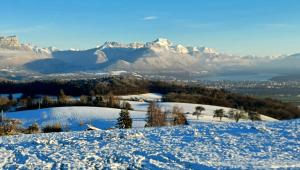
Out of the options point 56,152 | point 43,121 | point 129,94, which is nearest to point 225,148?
point 56,152

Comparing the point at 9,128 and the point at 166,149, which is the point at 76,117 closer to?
the point at 9,128

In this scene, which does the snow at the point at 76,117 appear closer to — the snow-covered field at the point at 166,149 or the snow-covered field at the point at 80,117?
the snow-covered field at the point at 80,117

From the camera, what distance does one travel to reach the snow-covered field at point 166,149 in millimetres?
20531

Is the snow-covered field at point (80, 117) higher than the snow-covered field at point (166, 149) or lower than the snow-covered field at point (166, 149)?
lower

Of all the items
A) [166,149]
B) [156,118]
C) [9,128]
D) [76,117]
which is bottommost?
[76,117]

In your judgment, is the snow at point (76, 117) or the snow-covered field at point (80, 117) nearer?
the snow at point (76, 117)

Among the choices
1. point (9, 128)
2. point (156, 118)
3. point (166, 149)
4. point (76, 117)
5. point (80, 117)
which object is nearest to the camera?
point (166, 149)

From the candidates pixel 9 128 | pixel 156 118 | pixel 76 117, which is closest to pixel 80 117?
pixel 76 117

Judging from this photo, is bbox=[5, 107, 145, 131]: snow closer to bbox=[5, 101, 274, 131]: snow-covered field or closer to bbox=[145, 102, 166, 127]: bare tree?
bbox=[5, 101, 274, 131]: snow-covered field

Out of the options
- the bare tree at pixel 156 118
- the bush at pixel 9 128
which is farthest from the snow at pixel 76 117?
the bush at pixel 9 128

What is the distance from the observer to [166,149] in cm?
2386

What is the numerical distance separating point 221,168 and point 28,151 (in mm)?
11452

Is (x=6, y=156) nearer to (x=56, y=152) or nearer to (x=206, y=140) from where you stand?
(x=56, y=152)

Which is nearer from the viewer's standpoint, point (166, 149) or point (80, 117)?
point (166, 149)
